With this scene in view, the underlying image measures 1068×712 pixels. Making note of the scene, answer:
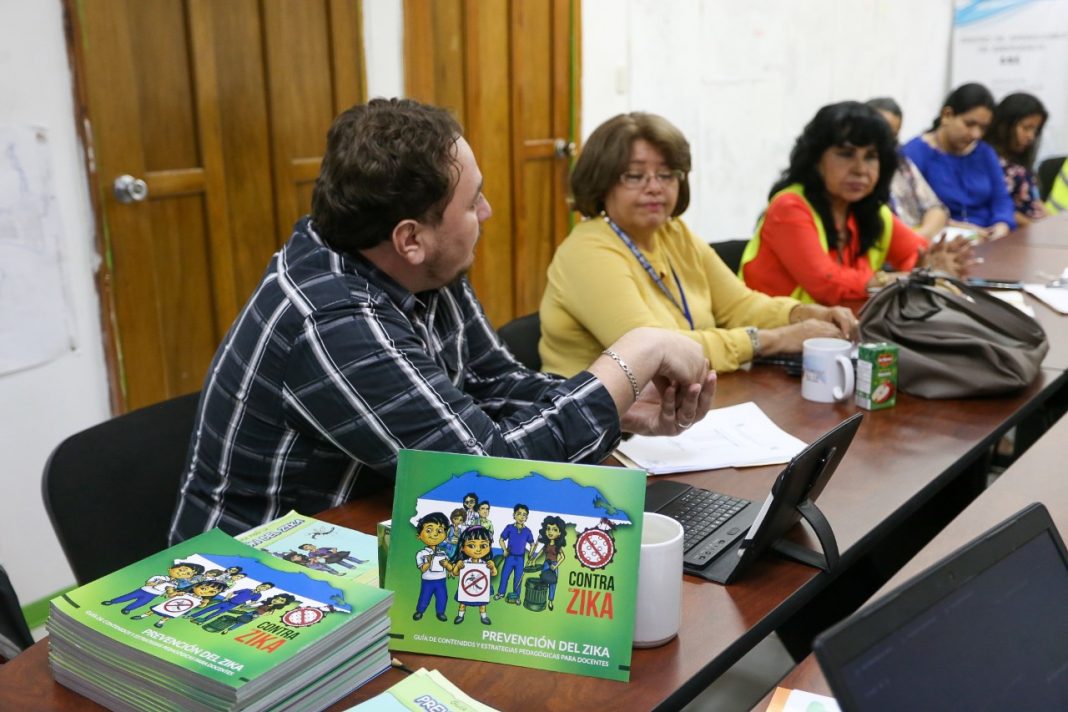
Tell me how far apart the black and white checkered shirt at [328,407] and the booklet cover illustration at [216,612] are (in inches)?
11.6

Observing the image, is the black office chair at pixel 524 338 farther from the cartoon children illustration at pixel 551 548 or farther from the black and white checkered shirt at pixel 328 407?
the cartoon children illustration at pixel 551 548

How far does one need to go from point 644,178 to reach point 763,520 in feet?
4.11

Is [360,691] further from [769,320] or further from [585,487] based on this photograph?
[769,320]

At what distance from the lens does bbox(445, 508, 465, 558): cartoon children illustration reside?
99 centimetres

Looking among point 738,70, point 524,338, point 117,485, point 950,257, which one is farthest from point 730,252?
point 738,70

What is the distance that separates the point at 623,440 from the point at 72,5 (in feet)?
5.72

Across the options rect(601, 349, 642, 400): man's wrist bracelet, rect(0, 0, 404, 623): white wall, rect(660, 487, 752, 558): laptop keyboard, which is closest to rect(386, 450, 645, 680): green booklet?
rect(660, 487, 752, 558): laptop keyboard

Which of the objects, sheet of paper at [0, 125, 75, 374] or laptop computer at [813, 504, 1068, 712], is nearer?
laptop computer at [813, 504, 1068, 712]

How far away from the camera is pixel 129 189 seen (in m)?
2.48

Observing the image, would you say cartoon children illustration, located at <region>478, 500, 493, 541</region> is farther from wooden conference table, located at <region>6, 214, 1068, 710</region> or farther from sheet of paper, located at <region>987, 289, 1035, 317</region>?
sheet of paper, located at <region>987, 289, 1035, 317</region>

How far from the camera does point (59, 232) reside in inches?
93.6

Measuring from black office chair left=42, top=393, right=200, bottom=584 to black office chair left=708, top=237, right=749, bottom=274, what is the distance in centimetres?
172

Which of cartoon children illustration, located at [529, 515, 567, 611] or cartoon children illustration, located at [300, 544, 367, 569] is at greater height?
cartoon children illustration, located at [529, 515, 567, 611]

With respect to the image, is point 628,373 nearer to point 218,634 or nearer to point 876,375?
point 876,375
